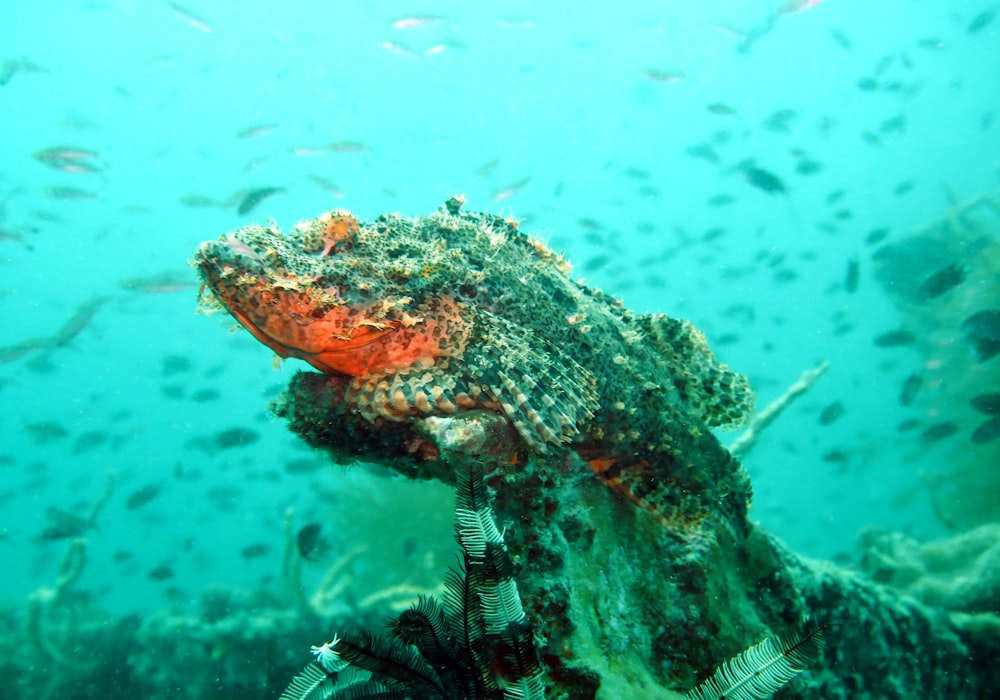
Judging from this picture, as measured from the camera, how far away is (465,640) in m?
2.17

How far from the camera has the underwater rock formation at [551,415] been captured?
2.32m

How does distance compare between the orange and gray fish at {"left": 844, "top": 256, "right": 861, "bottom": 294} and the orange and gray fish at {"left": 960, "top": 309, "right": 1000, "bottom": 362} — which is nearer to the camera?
the orange and gray fish at {"left": 960, "top": 309, "right": 1000, "bottom": 362}

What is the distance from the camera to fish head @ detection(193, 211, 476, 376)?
2.29 m

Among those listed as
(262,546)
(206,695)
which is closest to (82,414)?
(262,546)

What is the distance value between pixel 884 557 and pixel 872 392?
71.0 meters

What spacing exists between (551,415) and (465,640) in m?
1.05

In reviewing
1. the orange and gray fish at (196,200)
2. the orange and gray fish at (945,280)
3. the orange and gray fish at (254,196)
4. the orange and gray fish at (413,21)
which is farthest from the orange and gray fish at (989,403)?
the orange and gray fish at (196,200)

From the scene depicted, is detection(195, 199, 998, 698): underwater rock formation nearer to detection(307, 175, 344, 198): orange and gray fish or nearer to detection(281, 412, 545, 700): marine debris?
detection(281, 412, 545, 700): marine debris

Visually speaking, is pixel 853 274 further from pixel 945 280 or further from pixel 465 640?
pixel 465 640

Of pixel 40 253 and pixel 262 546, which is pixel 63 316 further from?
pixel 262 546

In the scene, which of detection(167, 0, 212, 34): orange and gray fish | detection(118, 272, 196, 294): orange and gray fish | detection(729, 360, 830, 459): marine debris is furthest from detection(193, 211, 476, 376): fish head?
detection(167, 0, 212, 34): orange and gray fish

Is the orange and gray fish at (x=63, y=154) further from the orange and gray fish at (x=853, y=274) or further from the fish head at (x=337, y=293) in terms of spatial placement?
the orange and gray fish at (x=853, y=274)

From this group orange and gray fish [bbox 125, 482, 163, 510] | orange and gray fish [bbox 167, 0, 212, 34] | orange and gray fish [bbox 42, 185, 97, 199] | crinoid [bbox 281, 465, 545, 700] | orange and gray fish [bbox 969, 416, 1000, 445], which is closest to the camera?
crinoid [bbox 281, 465, 545, 700]

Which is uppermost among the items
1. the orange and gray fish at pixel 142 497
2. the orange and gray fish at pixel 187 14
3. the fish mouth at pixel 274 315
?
the orange and gray fish at pixel 187 14
